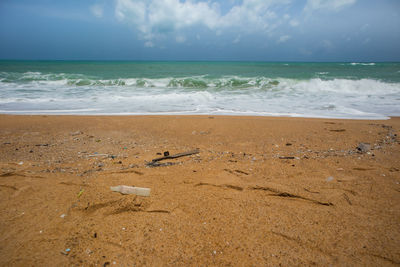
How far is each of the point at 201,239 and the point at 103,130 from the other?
4268 mm

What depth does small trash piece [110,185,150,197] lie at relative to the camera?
2469mm

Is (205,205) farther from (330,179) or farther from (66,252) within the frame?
(330,179)

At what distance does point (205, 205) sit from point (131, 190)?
2.90 ft

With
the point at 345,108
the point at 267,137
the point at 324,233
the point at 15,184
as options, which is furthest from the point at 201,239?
the point at 345,108

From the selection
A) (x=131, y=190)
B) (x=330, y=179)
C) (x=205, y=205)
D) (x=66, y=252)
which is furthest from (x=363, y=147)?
(x=66, y=252)

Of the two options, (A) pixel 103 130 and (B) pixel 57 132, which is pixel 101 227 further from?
(B) pixel 57 132

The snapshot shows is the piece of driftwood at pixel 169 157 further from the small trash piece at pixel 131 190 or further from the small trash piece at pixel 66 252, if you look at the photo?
the small trash piece at pixel 66 252

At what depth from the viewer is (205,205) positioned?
231 centimetres

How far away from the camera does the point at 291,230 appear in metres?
1.97

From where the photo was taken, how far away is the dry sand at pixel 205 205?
1.76 m

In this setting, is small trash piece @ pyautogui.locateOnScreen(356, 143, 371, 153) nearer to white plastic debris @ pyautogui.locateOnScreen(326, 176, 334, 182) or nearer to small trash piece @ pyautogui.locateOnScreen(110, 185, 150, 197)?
white plastic debris @ pyautogui.locateOnScreen(326, 176, 334, 182)

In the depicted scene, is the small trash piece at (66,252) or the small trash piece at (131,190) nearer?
the small trash piece at (66,252)

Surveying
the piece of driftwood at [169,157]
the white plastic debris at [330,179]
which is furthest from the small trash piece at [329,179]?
the piece of driftwood at [169,157]

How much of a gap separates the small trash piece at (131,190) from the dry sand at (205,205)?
0.23 feet
